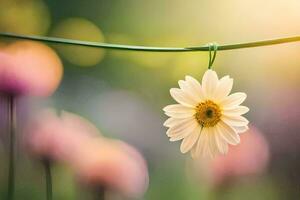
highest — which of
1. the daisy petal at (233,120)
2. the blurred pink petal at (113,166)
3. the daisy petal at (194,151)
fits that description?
the daisy petal at (233,120)

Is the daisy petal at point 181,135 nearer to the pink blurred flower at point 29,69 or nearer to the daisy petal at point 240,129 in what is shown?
the daisy petal at point 240,129

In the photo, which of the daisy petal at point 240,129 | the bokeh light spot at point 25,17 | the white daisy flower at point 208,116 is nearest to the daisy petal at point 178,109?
the white daisy flower at point 208,116

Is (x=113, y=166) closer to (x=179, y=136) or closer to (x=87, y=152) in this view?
(x=87, y=152)

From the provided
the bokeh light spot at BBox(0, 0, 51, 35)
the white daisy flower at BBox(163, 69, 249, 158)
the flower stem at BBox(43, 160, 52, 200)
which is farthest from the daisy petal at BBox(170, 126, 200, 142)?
the bokeh light spot at BBox(0, 0, 51, 35)

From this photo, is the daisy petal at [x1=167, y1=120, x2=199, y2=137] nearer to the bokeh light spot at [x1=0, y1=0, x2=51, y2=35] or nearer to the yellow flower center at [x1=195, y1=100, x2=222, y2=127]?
the yellow flower center at [x1=195, y1=100, x2=222, y2=127]

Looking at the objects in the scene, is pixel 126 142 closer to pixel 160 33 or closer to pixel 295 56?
pixel 160 33
